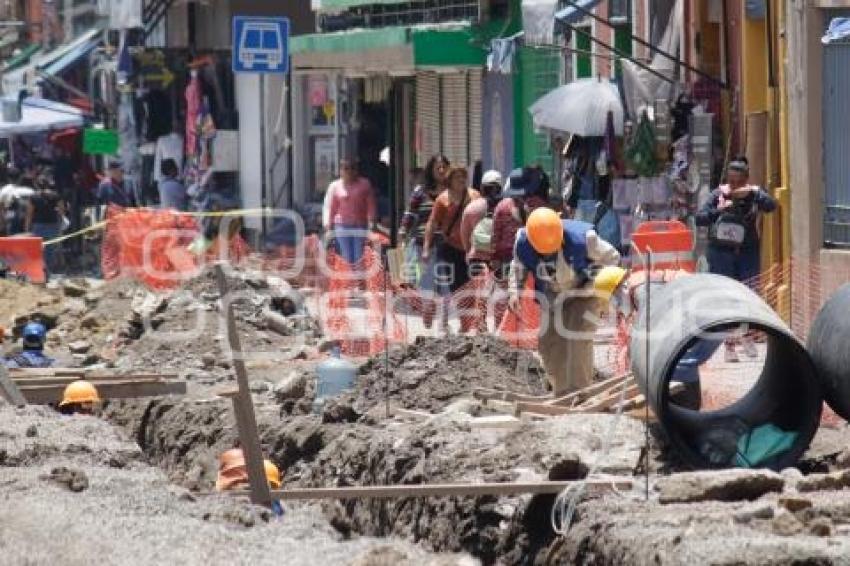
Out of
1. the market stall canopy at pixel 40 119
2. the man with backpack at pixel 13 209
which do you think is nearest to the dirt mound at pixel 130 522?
the man with backpack at pixel 13 209

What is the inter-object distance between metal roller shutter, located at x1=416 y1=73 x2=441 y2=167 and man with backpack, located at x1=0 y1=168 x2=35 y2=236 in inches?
246

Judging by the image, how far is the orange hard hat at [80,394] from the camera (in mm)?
18078

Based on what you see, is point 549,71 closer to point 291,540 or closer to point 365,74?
point 365,74

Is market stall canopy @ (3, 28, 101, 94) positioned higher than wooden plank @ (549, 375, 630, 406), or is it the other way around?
market stall canopy @ (3, 28, 101, 94)

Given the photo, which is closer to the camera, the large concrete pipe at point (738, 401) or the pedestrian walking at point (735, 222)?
the large concrete pipe at point (738, 401)

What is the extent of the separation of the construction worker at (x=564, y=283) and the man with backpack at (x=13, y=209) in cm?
2042

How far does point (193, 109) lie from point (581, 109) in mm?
16861

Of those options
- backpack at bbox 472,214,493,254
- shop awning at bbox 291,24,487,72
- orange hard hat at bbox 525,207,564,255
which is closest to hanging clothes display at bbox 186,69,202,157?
shop awning at bbox 291,24,487,72

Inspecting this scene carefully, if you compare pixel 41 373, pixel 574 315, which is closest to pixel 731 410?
pixel 574 315

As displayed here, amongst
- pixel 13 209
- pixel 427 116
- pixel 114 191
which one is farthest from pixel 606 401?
pixel 114 191

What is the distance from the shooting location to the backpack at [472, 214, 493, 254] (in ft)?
69.9

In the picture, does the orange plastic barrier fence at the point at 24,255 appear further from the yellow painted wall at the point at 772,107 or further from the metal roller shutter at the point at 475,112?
the yellow painted wall at the point at 772,107

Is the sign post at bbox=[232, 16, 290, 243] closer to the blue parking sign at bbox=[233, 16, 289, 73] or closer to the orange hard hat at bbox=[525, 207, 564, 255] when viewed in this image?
the blue parking sign at bbox=[233, 16, 289, 73]

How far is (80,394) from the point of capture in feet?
59.3
